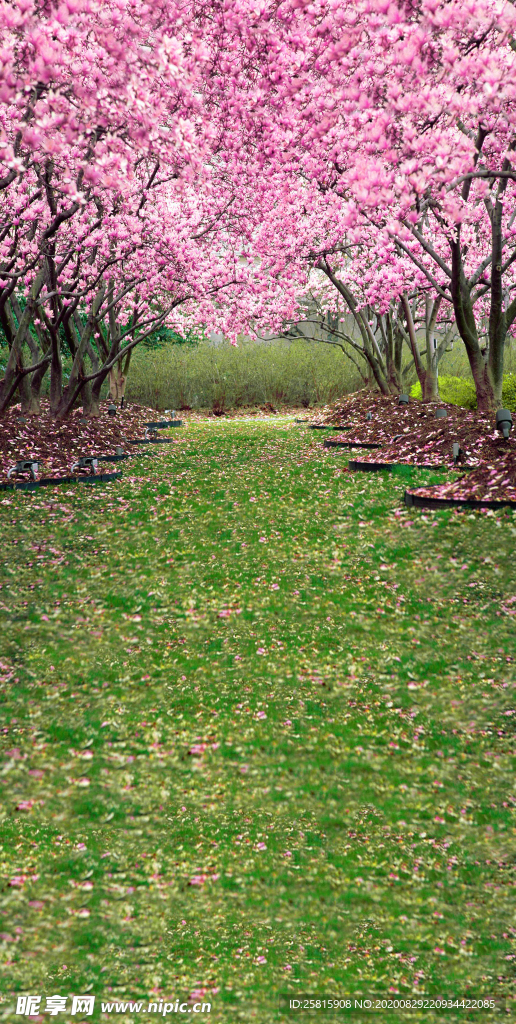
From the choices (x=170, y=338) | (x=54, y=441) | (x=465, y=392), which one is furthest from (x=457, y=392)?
(x=170, y=338)

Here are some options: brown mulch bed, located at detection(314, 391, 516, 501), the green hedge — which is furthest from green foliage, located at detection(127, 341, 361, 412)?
brown mulch bed, located at detection(314, 391, 516, 501)

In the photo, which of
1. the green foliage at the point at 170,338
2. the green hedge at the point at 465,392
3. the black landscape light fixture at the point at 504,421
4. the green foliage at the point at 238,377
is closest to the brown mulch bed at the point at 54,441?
the black landscape light fixture at the point at 504,421

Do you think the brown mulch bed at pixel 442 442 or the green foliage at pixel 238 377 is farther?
the green foliage at pixel 238 377

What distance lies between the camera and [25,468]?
34.4ft

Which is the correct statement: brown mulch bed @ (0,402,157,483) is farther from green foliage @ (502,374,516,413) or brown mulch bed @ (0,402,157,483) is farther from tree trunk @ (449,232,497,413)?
green foliage @ (502,374,516,413)

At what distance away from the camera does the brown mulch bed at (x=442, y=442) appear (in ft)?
24.5

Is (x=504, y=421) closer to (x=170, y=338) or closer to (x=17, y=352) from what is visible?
(x=17, y=352)

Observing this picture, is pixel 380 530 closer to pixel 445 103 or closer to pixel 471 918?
pixel 445 103

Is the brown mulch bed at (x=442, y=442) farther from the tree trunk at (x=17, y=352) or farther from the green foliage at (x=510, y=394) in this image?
the tree trunk at (x=17, y=352)

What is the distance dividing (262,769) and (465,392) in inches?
622

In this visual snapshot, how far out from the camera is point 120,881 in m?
2.58

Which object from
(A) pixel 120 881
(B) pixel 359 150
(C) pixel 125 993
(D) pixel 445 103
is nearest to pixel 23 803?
(A) pixel 120 881

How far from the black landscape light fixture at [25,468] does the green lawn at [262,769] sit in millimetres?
3798

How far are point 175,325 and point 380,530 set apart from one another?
782 inches
